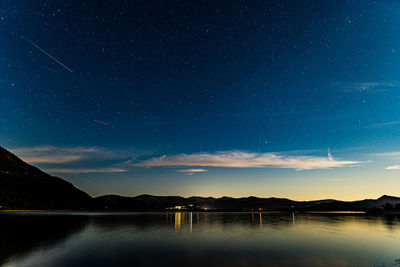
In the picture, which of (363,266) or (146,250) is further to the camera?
(146,250)

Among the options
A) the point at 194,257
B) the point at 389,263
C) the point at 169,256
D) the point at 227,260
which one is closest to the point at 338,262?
the point at 389,263

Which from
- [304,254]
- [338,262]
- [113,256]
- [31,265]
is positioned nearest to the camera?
[31,265]

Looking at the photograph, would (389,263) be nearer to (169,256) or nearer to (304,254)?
(304,254)

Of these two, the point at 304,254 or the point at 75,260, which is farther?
the point at 304,254

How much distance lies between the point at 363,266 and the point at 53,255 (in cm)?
2469

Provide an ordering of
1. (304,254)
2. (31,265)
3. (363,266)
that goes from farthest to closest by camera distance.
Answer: (304,254) → (363,266) → (31,265)

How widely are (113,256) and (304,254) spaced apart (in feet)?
58.1

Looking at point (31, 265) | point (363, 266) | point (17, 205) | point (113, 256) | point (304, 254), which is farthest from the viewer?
point (17, 205)

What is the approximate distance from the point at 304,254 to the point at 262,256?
4.46 metres

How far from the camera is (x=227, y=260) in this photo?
22406 millimetres

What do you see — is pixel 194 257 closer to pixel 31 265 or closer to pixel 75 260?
pixel 75 260

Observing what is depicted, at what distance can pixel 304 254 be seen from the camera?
2602cm

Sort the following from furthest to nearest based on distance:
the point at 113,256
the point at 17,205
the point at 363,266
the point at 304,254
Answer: the point at 17,205 → the point at 304,254 → the point at 113,256 → the point at 363,266

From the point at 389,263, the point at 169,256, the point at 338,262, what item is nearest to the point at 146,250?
the point at 169,256
